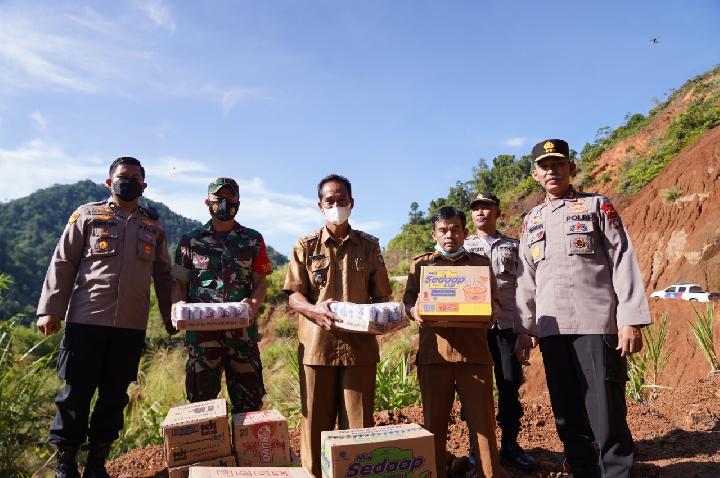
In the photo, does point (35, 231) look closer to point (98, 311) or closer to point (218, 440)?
point (98, 311)

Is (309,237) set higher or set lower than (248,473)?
higher

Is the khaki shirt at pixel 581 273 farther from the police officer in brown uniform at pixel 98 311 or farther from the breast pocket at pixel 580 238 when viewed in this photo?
the police officer in brown uniform at pixel 98 311

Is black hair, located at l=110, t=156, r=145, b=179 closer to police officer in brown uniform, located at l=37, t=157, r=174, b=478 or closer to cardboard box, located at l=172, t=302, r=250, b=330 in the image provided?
police officer in brown uniform, located at l=37, t=157, r=174, b=478

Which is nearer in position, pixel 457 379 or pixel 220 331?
pixel 457 379

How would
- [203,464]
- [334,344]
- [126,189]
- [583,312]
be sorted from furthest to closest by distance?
[126,189], [334,344], [583,312], [203,464]

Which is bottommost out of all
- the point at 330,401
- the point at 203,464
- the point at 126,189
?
the point at 203,464

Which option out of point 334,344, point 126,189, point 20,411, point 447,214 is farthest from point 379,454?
point 20,411

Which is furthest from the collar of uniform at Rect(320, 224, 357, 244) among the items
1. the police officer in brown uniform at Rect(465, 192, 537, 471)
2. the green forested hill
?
the green forested hill

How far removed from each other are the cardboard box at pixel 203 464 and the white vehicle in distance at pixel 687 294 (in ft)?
37.7

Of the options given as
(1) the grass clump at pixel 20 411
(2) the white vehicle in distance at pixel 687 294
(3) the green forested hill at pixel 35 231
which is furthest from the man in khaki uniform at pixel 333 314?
(3) the green forested hill at pixel 35 231

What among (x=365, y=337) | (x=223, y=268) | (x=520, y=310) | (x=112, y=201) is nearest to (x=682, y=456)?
(x=520, y=310)

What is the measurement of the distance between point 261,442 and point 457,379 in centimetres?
124

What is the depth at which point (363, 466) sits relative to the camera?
217 centimetres

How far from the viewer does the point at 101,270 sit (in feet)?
11.6
